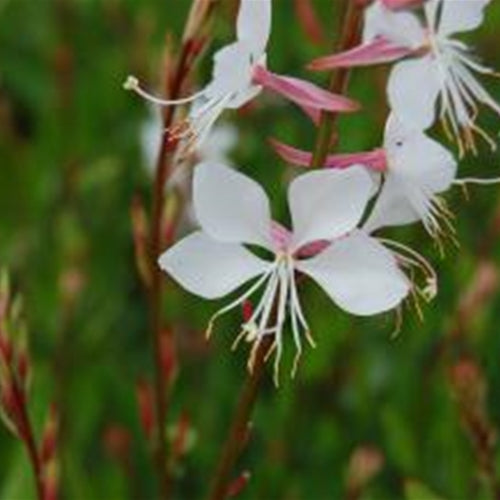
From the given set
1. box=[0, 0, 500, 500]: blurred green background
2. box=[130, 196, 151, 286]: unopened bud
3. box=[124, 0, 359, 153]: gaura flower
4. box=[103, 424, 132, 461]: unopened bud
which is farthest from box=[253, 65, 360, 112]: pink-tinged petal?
box=[103, 424, 132, 461]: unopened bud

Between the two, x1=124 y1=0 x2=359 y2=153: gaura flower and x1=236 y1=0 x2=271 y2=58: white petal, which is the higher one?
x1=236 y1=0 x2=271 y2=58: white petal

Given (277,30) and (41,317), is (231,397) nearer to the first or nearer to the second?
(41,317)

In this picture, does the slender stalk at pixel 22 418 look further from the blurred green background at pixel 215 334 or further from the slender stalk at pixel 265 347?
the blurred green background at pixel 215 334

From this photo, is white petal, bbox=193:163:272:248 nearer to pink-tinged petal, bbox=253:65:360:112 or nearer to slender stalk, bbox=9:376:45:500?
pink-tinged petal, bbox=253:65:360:112

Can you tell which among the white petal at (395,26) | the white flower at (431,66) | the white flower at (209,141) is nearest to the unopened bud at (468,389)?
the white flower at (431,66)

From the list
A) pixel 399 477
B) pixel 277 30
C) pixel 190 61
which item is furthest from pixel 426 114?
pixel 277 30

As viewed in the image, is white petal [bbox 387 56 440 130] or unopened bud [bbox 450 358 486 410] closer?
white petal [bbox 387 56 440 130]

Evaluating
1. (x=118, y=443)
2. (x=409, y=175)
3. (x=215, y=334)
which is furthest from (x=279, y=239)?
(x=215, y=334)
